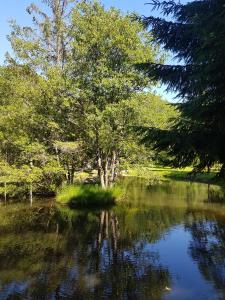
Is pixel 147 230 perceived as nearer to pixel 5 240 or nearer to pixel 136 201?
pixel 5 240

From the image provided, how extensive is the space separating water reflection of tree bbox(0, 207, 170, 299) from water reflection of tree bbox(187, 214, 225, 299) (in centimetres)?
144

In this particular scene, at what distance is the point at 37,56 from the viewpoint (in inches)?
1158

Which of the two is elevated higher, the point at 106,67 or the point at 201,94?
the point at 106,67

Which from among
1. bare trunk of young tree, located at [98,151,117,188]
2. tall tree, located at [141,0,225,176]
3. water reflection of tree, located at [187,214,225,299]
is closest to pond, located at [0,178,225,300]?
water reflection of tree, located at [187,214,225,299]

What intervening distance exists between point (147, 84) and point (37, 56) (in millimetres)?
8887

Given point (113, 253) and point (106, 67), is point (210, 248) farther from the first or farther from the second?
point (106, 67)

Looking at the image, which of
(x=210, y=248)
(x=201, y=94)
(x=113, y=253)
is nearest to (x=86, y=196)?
(x=113, y=253)

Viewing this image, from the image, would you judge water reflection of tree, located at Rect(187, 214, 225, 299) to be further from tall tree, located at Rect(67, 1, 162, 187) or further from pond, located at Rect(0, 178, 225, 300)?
tall tree, located at Rect(67, 1, 162, 187)

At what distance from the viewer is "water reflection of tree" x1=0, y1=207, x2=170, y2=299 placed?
1069 centimetres

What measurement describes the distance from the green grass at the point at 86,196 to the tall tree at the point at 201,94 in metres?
15.2

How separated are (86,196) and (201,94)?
17.3m

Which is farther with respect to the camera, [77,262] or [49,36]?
[49,36]

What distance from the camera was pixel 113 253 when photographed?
14.4 meters

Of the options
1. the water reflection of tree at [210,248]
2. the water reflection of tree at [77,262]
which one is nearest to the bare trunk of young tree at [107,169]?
the water reflection of tree at [77,262]
